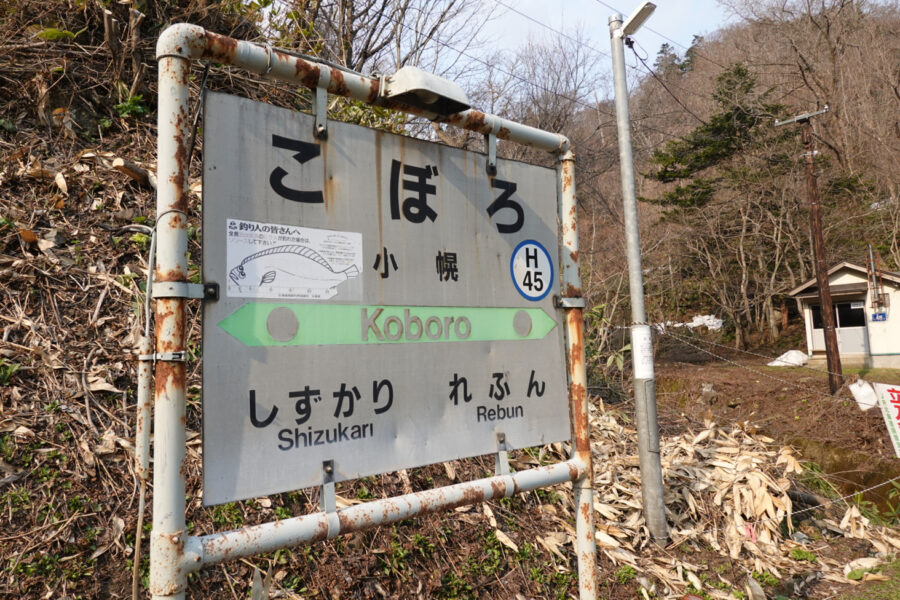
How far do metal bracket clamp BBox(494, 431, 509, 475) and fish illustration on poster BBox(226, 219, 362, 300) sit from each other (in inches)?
37.8

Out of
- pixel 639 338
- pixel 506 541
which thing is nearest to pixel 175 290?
pixel 506 541

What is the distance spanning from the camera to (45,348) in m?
3.66

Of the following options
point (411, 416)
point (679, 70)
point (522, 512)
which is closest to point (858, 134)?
point (679, 70)

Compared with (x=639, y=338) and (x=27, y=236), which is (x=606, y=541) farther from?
(x=27, y=236)

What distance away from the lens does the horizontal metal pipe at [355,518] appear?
6.31 feet

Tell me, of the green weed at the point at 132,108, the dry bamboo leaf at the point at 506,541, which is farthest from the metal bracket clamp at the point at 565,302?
the green weed at the point at 132,108

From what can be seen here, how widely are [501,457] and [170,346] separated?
4.87 ft

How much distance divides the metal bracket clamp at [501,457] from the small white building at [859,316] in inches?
937

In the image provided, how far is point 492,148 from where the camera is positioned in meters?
2.87

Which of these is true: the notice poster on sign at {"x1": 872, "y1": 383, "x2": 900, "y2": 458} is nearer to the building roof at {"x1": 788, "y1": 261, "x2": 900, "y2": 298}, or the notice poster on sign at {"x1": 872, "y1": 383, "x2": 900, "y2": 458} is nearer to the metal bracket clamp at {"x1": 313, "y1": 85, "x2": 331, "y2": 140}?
the metal bracket clamp at {"x1": 313, "y1": 85, "x2": 331, "y2": 140}

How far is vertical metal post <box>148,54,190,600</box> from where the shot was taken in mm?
1864

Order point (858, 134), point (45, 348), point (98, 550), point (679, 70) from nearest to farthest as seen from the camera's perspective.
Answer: point (98, 550), point (45, 348), point (858, 134), point (679, 70)

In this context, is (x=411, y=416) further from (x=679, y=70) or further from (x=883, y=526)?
(x=679, y=70)

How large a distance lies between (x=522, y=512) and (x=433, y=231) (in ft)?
9.84
